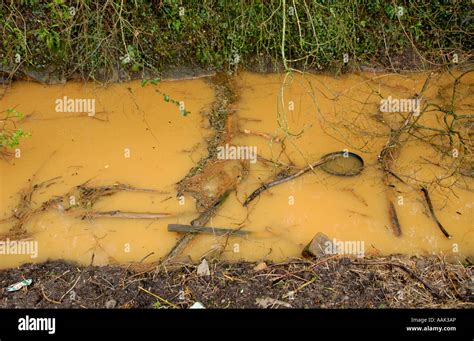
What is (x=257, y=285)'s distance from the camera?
15.1ft

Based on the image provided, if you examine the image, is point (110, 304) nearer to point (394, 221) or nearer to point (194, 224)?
point (194, 224)

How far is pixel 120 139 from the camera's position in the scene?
587 centimetres

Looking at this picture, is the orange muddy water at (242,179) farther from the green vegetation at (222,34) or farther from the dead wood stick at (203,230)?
the green vegetation at (222,34)

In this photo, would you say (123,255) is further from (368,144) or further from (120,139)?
(368,144)

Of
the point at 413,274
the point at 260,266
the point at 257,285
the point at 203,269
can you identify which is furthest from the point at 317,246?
the point at 203,269

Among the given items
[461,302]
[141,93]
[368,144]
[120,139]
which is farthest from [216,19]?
[461,302]

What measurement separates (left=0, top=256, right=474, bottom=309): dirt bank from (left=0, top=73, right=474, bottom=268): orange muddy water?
0.26 m

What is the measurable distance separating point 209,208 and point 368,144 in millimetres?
1859

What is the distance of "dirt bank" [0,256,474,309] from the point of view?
4469 millimetres

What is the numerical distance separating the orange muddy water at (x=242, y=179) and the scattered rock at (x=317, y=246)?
0.18 m

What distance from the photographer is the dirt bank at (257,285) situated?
14.7ft

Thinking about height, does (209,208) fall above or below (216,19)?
below

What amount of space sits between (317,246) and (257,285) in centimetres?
67

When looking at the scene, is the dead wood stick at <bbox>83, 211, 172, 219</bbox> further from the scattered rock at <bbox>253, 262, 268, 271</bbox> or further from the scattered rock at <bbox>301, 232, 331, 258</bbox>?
the scattered rock at <bbox>301, 232, 331, 258</bbox>
